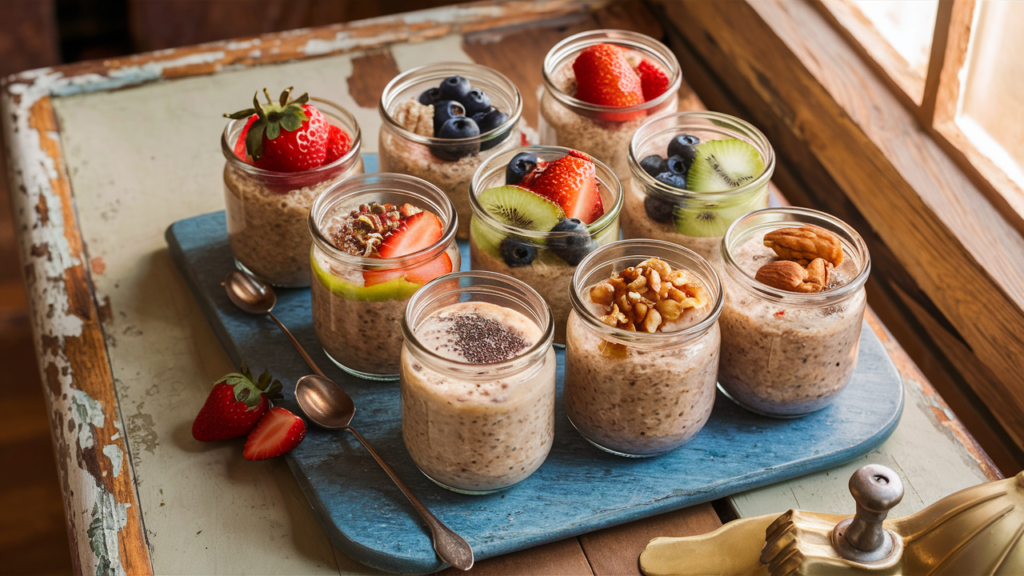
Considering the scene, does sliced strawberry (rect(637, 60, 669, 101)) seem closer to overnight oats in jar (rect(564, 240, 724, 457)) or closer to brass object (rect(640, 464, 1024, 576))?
overnight oats in jar (rect(564, 240, 724, 457))

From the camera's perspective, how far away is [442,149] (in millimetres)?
1342

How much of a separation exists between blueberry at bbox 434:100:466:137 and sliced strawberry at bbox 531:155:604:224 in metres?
0.19

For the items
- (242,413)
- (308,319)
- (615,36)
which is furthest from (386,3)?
(242,413)

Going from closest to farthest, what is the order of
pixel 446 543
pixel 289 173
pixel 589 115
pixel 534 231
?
pixel 446 543, pixel 534 231, pixel 289 173, pixel 589 115

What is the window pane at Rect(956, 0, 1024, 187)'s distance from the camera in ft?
4.59

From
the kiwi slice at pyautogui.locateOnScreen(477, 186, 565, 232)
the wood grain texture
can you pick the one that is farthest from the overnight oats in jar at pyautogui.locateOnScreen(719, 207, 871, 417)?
the wood grain texture

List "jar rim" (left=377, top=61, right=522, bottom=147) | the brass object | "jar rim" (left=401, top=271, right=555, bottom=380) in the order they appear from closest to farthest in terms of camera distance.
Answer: the brass object
"jar rim" (left=401, top=271, right=555, bottom=380)
"jar rim" (left=377, top=61, right=522, bottom=147)

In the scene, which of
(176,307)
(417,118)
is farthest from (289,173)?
(176,307)

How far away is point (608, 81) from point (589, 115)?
6 cm

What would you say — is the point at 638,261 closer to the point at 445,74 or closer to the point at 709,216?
the point at 709,216

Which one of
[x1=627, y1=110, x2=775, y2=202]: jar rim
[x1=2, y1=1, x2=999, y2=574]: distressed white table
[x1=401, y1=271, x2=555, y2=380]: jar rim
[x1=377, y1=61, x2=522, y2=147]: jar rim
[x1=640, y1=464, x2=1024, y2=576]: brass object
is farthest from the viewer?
[x1=377, y1=61, x2=522, y2=147]: jar rim

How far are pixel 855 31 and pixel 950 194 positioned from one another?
0.41m

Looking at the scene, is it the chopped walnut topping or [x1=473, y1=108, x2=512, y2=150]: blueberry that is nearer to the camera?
the chopped walnut topping

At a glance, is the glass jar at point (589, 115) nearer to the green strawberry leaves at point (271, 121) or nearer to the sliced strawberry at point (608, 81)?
the sliced strawberry at point (608, 81)
